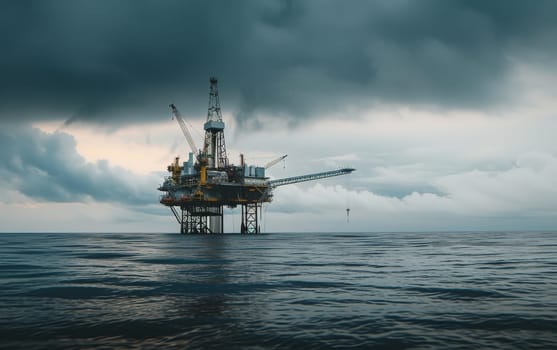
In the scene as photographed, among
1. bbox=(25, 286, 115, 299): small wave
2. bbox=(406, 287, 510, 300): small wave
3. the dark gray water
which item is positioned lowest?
bbox=(406, 287, 510, 300): small wave

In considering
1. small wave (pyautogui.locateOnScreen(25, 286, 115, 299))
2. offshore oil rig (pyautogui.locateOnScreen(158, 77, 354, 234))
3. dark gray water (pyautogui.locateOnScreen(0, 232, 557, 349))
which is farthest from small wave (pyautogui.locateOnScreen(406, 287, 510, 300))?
offshore oil rig (pyautogui.locateOnScreen(158, 77, 354, 234))

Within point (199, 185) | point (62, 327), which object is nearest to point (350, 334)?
point (62, 327)

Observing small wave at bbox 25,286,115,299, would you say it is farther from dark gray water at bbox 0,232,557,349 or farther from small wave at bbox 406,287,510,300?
small wave at bbox 406,287,510,300

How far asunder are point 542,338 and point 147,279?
18878 mm

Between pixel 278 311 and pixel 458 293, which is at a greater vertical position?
pixel 278 311

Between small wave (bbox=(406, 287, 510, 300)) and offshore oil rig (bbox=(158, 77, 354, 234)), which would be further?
offshore oil rig (bbox=(158, 77, 354, 234))

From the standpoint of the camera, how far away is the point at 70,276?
85.1ft

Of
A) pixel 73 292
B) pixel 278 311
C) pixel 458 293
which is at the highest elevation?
pixel 73 292

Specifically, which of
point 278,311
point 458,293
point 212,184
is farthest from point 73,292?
→ point 212,184

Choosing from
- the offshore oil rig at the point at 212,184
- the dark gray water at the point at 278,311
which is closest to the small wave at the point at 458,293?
the dark gray water at the point at 278,311

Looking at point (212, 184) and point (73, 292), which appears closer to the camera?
point (73, 292)

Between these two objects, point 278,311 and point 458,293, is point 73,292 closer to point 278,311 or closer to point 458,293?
point 278,311

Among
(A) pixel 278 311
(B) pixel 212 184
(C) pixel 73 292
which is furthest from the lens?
(B) pixel 212 184

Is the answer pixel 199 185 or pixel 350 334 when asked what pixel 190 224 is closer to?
pixel 199 185
